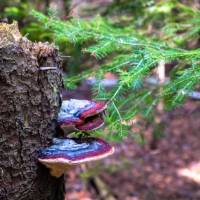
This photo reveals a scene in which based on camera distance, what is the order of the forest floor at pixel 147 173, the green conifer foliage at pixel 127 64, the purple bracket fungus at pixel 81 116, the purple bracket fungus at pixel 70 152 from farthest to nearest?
the forest floor at pixel 147 173 < the green conifer foliage at pixel 127 64 < the purple bracket fungus at pixel 81 116 < the purple bracket fungus at pixel 70 152

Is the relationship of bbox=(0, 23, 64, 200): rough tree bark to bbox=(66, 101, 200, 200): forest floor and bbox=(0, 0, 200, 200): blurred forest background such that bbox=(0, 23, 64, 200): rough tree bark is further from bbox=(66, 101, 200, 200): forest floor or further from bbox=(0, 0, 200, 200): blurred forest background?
bbox=(66, 101, 200, 200): forest floor

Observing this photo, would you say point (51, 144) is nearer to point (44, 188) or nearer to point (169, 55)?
point (44, 188)

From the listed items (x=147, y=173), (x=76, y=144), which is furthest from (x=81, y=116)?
(x=147, y=173)

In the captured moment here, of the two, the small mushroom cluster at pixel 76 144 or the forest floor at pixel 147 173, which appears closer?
the small mushroom cluster at pixel 76 144

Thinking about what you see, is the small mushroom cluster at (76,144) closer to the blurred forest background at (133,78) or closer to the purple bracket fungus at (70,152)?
the purple bracket fungus at (70,152)

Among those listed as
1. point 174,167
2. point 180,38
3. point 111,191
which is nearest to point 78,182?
point 111,191

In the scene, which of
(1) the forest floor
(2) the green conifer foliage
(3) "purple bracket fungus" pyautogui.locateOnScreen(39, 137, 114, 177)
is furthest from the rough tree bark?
(1) the forest floor

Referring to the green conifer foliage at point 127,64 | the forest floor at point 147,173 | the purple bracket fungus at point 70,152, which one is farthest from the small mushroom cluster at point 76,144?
the forest floor at point 147,173
